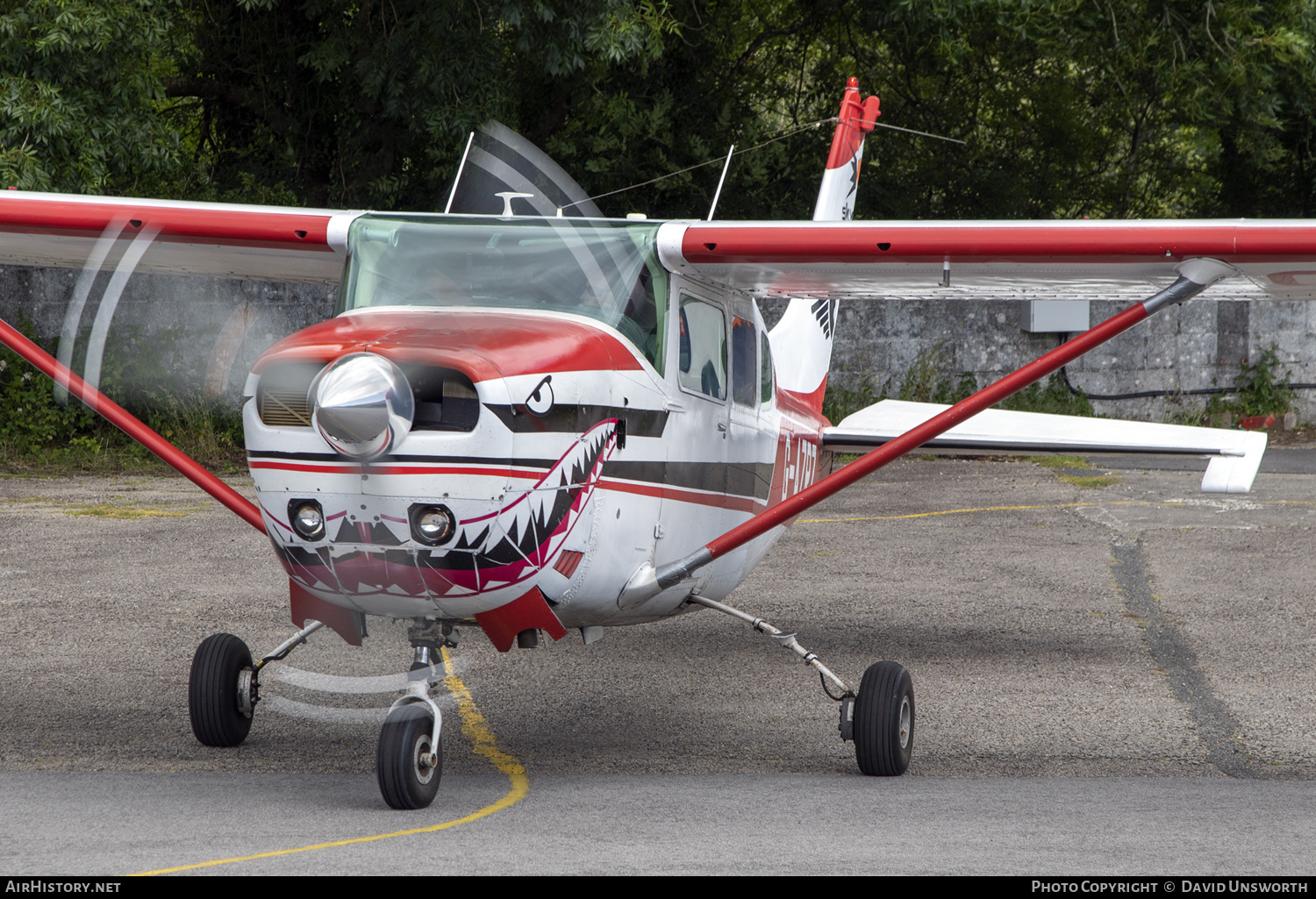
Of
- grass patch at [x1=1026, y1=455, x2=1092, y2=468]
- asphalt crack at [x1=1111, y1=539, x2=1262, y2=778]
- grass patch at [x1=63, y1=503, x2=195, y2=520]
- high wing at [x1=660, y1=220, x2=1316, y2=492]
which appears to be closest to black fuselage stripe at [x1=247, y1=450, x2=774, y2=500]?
high wing at [x1=660, y1=220, x2=1316, y2=492]

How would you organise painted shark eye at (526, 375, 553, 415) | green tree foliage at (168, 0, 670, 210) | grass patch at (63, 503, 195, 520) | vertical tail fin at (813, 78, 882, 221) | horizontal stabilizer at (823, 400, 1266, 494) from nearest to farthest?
painted shark eye at (526, 375, 553, 415) → horizontal stabilizer at (823, 400, 1266, 494) → vertical tail fin at (813, 78, 882, 221) → grass patch at (63, 503, 195, 520) → green tree foliage at (168, 0, 670, 210)

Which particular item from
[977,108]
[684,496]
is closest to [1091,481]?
[977,108]

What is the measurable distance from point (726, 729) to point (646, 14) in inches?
391

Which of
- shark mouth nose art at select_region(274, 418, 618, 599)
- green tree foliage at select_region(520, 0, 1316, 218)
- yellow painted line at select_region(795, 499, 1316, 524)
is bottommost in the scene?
yellow painted line at select_region(795, 499, 1316, 524)

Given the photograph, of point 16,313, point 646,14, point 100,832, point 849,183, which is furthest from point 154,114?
point 100,832

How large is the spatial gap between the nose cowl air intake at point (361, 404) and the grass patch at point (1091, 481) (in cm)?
1116

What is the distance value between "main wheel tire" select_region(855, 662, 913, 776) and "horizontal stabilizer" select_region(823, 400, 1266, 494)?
1483 millimetres

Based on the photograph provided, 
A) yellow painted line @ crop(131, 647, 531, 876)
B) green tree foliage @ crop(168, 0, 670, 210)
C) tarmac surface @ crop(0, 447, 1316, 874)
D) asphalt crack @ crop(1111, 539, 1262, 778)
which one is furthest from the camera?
green tree foliage @ crop(168, 0, 670, 210)

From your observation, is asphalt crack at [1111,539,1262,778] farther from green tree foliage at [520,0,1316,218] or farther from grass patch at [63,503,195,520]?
green tree foliage at [520,0,1316,218]

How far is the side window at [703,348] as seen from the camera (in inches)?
208

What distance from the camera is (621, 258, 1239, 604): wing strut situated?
4793 mm

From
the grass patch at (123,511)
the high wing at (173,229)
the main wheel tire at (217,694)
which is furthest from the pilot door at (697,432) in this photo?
the grass patch at (123,511)

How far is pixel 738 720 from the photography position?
5.98 meters

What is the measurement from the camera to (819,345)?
8156mm
